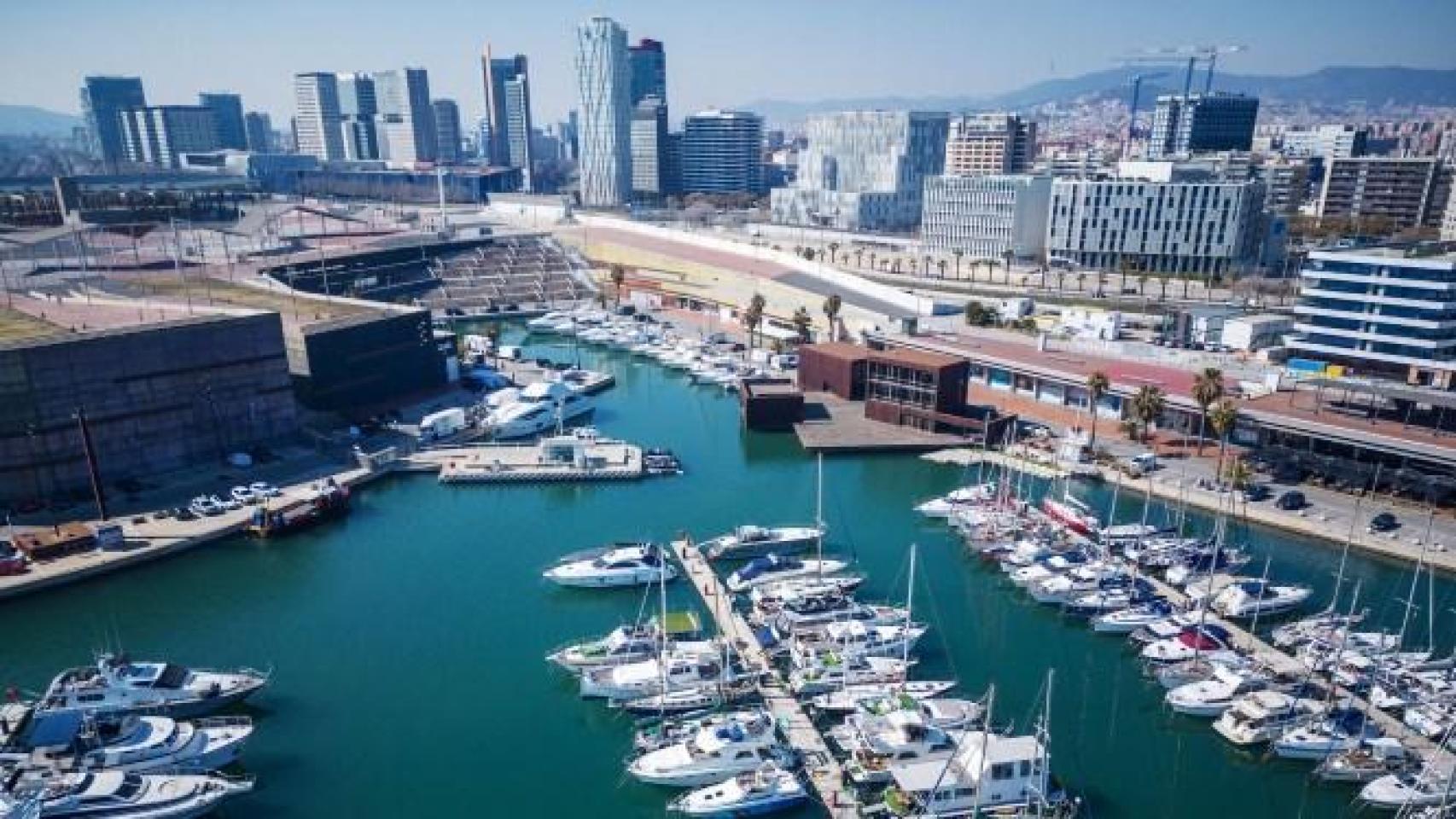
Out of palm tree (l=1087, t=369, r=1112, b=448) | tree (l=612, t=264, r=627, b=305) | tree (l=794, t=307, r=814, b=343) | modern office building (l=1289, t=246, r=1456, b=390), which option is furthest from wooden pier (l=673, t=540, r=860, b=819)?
tree (l=612, t=264, r=627, b=305)

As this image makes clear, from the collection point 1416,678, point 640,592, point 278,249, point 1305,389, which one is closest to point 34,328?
point 640,592

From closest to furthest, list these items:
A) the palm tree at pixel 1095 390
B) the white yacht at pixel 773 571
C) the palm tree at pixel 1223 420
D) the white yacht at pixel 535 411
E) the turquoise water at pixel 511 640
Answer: the turquoise water at pixel 511 640, the white yacht at pixel 773 571, the palm tree at pixel 1223 420, the palm tree at pixel 1095 390, the white yacht at pixel 535 411

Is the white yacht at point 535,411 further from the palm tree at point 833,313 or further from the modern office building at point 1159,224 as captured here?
the modern office building at point 1159,224

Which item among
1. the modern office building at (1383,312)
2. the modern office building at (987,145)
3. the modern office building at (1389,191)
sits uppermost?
the modern office building at (987,145)

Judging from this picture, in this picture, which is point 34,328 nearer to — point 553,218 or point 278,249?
point 278,249

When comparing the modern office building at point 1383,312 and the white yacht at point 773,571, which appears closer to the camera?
the white yacht at point 773,571

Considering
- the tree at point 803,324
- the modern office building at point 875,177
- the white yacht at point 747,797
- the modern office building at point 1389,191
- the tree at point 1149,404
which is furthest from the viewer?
the modern office building at point 875,177

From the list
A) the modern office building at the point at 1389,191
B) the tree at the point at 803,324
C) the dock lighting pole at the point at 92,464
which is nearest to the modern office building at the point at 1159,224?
the modern office building at the point at 1389,191

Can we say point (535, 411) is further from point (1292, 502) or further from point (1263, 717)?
point (1292, 502)

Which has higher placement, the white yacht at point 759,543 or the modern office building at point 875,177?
the modern office building at point 875,177
